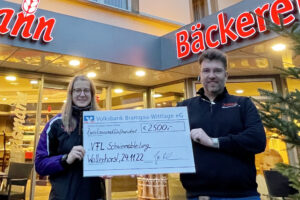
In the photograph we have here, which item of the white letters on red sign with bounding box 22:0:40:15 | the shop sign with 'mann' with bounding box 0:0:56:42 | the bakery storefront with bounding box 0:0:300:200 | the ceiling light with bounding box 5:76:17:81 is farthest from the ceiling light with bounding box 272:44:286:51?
the ceiling light with bounding box 5:76:17:81

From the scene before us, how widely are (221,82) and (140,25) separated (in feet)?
16.6

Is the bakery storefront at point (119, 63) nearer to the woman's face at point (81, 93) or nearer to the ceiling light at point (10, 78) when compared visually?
the ceiling light at point (10, 78)

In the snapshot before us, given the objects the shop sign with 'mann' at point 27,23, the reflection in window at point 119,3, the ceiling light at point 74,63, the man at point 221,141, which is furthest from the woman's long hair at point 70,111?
the reflection in window at point 119,3

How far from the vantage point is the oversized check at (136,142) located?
63.3 inches

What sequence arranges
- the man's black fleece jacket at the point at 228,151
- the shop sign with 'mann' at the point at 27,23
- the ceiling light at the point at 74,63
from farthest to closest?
the ceiling light at the point at 74,63, the shop sign with 'mann' at the point at 27,23, the man's black fleece jacket at the point at 228,151

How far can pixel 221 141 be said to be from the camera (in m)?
1.42

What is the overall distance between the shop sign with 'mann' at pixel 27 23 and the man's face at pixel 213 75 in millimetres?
3477

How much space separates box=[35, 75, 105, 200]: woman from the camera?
64.2 inches

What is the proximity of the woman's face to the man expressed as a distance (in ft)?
2.64

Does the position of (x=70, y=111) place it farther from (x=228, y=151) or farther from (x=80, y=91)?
(x=228, y=151)

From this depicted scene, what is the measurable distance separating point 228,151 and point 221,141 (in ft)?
0.27

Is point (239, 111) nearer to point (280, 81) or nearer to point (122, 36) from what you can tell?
point (122, 36)

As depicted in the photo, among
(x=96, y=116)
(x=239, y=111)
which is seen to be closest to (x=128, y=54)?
(x=96, y=116)

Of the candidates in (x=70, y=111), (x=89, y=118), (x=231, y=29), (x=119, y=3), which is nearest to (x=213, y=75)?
(x=89, y=118)
